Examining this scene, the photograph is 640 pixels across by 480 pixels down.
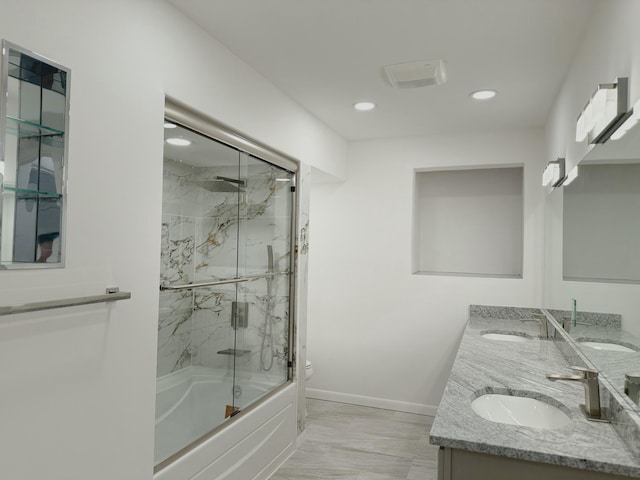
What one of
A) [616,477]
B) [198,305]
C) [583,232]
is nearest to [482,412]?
[616,477]

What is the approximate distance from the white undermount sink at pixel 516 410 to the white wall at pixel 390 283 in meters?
2.03

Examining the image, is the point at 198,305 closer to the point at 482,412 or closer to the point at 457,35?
the point at 482,412

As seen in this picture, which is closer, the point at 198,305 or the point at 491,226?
the point at 198,305

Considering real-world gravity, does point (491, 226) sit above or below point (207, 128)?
below

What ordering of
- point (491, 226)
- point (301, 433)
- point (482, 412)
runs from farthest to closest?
point (491, 226) → point (301, 433) → point (482, 412)

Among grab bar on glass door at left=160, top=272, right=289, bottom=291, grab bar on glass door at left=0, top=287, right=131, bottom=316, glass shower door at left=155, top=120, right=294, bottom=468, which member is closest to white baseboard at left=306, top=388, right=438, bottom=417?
glass shower door at left=155, top=120, right=294, bottom=468

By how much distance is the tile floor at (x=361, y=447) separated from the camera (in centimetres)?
291

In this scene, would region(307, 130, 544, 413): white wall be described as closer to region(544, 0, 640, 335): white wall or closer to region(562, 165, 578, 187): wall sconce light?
region(544, 0, 640, 335): white wall

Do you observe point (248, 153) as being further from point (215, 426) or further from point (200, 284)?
point (215, 426)

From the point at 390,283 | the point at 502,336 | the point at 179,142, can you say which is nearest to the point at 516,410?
the point at 502,336

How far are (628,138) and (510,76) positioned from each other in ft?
4.42

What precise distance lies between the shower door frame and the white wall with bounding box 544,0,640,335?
166 cm

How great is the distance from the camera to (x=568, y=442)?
4.53 ft

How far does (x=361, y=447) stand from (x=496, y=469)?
2.08 meters
